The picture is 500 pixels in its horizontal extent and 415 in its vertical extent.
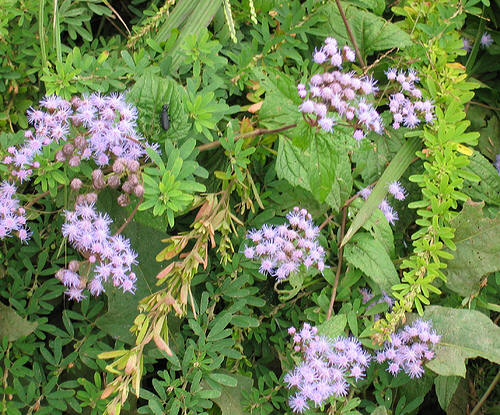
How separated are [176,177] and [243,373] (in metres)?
0.71

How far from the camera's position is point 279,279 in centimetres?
178

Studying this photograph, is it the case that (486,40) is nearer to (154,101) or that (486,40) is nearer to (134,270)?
(154,101)

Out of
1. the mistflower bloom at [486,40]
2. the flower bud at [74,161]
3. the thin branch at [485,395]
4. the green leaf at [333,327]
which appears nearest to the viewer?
the flower bud at [74,161]

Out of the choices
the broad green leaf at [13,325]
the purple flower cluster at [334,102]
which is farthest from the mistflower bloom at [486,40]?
the broad green leaf at [13,325]

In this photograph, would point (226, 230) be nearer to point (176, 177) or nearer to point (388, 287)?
point (176, 177)

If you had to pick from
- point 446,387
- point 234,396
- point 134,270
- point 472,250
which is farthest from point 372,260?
point 134,270

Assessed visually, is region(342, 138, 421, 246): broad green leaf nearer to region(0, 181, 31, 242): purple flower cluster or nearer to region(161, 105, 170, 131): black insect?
region(161, 105, 170, 131): black insect

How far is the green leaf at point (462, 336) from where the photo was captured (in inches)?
69.6

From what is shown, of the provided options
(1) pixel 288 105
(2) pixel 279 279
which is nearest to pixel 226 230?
(2) pixel 279 279

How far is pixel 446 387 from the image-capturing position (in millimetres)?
1891

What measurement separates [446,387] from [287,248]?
745 mm

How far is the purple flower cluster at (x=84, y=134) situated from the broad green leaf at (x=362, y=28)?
89 centimetres

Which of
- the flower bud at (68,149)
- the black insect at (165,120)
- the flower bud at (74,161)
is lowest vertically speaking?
the black insect at (165,120)

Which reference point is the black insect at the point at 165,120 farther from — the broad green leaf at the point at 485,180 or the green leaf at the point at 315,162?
the broad green leaf at the point at 485,180
